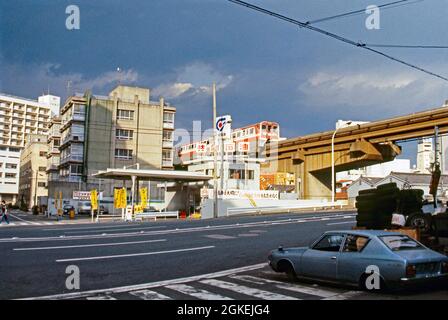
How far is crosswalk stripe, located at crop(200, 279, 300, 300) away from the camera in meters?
8.61

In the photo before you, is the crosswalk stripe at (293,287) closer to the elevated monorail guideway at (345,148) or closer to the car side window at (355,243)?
the car side window at (355,243)

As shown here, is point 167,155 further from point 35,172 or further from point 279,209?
point 35,172

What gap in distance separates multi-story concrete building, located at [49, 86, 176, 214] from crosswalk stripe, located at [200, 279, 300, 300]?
6430 cm

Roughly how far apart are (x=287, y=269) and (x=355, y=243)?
195cm

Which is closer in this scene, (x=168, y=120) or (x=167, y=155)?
(x=168, y=120)

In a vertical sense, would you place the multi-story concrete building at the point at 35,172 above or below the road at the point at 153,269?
above

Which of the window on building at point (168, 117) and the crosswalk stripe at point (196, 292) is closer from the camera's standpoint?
the crosswalk stripe at point (196, 292)

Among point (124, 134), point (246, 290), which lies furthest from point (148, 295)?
point (124, 134)

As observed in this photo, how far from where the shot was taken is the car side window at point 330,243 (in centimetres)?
976

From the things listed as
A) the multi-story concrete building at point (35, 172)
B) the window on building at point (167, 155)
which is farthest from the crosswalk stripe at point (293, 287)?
the multi-story concrete building at point (35, 172)

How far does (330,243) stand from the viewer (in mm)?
9984

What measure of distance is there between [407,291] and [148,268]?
6725mm

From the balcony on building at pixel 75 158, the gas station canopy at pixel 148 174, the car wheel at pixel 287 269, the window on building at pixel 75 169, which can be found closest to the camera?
the car wheel at pixel 287 269
